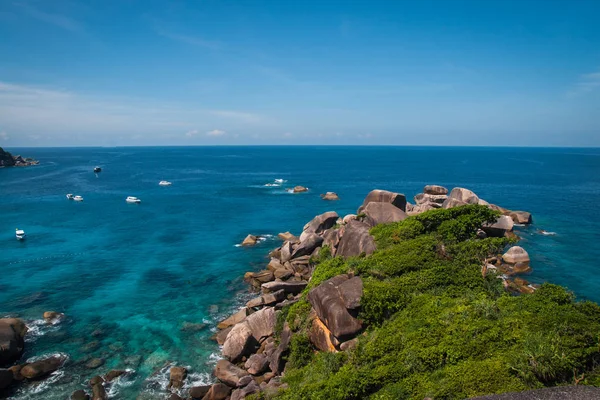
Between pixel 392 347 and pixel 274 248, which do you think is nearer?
pixel 392 347

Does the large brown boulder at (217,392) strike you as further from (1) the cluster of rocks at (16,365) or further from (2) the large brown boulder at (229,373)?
(1) the cluster of rocks at (16,365)

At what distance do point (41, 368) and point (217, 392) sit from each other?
13190 mm

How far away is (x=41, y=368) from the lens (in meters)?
25.9

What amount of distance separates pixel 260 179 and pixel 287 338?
101 m

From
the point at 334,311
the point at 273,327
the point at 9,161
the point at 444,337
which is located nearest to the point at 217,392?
the point at 273,327

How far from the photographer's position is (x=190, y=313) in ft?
114

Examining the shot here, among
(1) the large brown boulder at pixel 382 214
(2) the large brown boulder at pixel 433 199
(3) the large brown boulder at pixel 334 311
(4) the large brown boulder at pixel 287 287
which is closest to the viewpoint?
(3) the large brown boulder at pixel 334 311

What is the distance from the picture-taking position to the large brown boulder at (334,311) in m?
22.5

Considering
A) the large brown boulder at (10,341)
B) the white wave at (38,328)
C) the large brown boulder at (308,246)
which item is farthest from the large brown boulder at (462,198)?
the large brown boulder at (10,341)

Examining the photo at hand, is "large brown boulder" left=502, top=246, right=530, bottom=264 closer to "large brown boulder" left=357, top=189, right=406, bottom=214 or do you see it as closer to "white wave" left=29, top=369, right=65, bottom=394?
"large brown boulder" left=357, top=189, right=406, bottom=214

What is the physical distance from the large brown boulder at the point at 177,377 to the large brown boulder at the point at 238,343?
327 cm

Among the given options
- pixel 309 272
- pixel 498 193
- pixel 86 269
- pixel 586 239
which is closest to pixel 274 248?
pixel 309 272

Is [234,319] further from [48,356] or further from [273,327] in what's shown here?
[48,356]

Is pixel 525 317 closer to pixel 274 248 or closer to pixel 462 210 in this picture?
pixel 462 210
